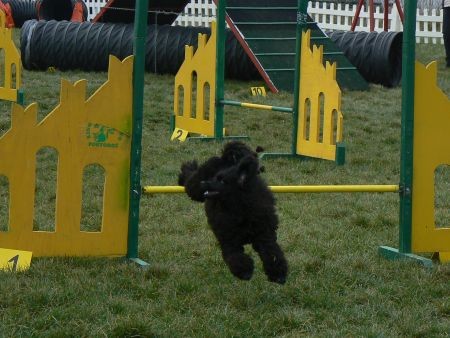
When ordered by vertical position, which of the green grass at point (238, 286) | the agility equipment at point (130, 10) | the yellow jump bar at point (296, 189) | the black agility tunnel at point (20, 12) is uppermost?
the black agility tunnel at point (20, 12)

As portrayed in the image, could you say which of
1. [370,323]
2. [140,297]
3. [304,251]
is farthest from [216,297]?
[304,251]

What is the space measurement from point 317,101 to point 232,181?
450 cm

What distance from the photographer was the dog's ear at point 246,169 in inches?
171

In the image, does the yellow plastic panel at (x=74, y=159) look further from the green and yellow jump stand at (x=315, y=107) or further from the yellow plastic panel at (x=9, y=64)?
the yellow plastic panel at (x=9, y=64)

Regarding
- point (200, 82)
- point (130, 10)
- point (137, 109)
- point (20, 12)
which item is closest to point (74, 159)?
point (137, 109)

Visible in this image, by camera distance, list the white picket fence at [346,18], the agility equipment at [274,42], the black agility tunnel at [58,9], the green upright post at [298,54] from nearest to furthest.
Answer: the green upright post at [298,54], the agility equipment at [274,42], the black agility tunnel at [58,9], the white picket fence at [346,18]

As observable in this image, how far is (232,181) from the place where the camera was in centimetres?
436

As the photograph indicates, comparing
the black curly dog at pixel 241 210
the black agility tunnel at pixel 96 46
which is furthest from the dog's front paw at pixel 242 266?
the black agility tunnel at pixel 96 46

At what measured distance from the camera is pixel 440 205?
7.12 m

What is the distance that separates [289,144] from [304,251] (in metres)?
4.15

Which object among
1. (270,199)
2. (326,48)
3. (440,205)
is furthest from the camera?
(326,48)

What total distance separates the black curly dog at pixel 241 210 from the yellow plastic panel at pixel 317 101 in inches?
163

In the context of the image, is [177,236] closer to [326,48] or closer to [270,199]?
[270,199]

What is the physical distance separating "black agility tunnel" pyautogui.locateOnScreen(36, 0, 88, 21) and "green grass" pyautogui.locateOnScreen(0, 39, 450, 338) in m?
12.1
